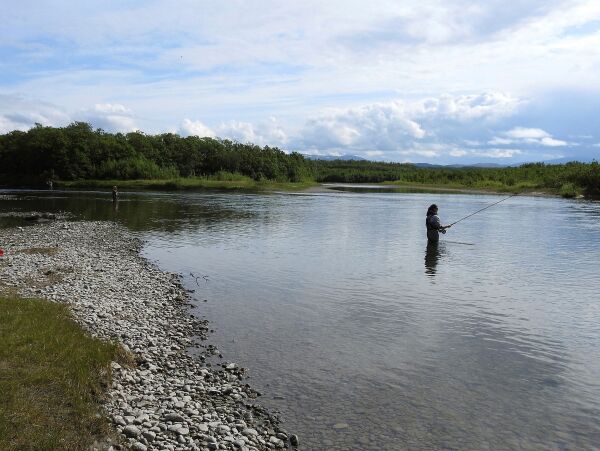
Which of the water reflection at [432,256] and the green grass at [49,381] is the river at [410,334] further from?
the green grass at [49,381]

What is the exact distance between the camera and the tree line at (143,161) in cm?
15125

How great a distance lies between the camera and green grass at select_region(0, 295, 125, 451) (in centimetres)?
873

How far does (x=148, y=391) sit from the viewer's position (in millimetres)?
11664

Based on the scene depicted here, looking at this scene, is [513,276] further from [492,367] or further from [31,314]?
[31,314]

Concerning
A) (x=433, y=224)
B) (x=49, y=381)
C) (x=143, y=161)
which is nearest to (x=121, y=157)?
(x=143, y=161)

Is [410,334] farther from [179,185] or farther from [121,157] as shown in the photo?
[121,157]

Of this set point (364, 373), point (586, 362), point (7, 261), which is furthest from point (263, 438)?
point (7, 261)

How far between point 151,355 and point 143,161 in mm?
153783

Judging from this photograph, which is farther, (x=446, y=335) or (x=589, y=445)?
(x=446, y=335)

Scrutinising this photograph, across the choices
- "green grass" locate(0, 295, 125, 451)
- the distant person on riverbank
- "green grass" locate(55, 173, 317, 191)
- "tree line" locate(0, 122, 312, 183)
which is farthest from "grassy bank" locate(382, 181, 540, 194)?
"green grass" locate(0, 295, 125, 451)

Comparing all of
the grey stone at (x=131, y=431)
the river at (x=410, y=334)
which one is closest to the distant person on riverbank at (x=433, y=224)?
the river at (x=410, y=334)

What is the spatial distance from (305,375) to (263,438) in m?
3.77

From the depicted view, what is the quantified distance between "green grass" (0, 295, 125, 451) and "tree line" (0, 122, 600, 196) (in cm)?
12754

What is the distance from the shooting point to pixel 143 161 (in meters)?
159
